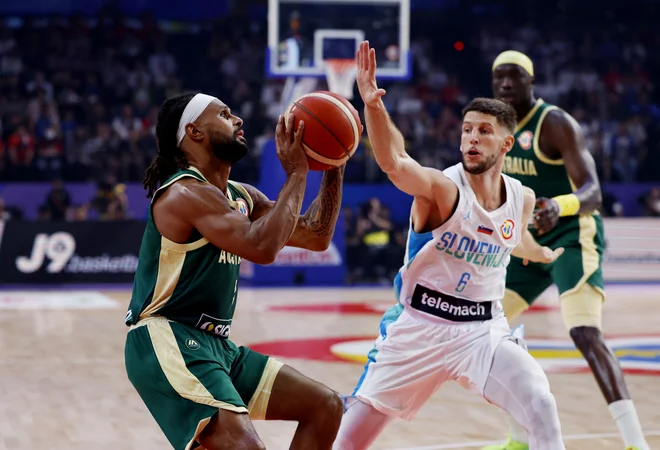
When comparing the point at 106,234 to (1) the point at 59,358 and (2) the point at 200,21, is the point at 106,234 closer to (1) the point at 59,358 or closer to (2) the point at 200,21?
(1) the point at 59,358

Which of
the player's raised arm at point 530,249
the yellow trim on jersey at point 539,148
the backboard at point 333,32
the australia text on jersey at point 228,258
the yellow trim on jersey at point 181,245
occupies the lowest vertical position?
the player's raised arm at point 530,249

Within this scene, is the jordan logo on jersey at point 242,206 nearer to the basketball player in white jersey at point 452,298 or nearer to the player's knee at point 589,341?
the basketball player in white jersey at point 452,298

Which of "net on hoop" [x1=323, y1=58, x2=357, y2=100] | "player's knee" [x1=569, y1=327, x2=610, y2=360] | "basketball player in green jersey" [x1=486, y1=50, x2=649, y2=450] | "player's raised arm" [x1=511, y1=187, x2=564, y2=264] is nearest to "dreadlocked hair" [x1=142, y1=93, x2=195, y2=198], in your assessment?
"player's raised arm" [x1=511, y1=187, x2=564, y2=264]

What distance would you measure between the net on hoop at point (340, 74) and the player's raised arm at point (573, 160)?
899cm

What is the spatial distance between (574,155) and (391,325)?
2.08m

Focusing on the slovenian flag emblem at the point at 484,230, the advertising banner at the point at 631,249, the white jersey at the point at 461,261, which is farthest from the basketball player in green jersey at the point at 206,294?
the advertising banner at the point at 631,249

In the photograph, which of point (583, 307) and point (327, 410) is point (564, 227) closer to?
point (583, 307)

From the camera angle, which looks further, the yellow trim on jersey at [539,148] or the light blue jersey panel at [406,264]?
the yellow trim on jersey at [539,148]

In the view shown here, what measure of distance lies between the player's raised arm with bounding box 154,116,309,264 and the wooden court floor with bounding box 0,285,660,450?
7.73 feet

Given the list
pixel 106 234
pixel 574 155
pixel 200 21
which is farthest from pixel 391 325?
pixel 200 21

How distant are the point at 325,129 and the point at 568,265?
2609 mm

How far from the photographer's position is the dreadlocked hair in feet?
13.4

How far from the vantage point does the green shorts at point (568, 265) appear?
602 cm

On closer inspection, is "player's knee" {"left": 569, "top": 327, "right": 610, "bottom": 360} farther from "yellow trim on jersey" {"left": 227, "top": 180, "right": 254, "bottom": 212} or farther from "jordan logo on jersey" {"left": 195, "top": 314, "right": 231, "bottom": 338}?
"jordan logo on jersey" {"left": 195, "top": 314, "right": 231, "bottom": 338}
